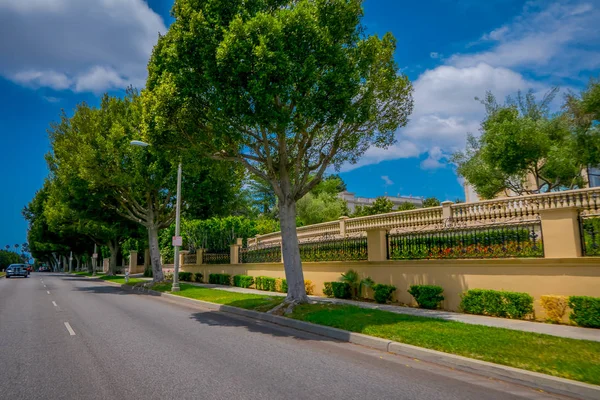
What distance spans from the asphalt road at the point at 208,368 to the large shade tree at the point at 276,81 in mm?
4864

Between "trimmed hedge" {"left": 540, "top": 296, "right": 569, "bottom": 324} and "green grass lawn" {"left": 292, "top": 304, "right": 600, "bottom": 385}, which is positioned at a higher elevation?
"trimmed hedge" {"left": 540, "top": 296, "right": 569, "bottom": 324}

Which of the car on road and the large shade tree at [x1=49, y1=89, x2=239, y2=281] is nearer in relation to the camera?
the large shade tree at [x1=49, y1=89, x2=239, y2=281]

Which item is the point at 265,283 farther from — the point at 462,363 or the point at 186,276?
the point at 462,363

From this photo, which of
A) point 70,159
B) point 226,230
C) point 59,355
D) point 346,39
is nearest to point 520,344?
point 59,355

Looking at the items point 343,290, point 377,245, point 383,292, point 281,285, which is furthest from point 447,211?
point 281,285

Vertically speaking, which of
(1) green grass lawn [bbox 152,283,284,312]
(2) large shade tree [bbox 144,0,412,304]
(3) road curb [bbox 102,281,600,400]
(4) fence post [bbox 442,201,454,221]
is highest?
(2) large shade tree [bbox 144,0,412,304]

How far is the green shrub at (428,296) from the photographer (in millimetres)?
12609

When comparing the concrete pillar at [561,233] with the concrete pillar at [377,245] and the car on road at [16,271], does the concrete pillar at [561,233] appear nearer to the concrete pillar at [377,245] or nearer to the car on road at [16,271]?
the concrete pillar at [377,245]

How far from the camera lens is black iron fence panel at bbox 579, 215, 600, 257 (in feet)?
32.2

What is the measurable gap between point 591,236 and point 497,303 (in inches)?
107

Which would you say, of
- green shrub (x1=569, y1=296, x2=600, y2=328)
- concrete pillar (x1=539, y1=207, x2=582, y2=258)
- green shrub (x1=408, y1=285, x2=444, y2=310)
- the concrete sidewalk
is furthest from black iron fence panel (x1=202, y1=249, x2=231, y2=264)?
green shrub (x1=569, y1=296, x2=600, y2=328)

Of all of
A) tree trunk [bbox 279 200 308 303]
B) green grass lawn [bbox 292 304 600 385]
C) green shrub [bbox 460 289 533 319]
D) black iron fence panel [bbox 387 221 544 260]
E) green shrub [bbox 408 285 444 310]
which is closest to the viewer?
green grass lawn [bbox 292 304 600 385]

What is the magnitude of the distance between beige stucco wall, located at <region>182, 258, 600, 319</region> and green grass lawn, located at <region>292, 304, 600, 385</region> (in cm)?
251

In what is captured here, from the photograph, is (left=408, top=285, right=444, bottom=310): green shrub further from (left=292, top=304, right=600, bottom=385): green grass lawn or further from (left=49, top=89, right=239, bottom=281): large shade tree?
(left=49, top=89, right=239, bottom=281): large shade tree
